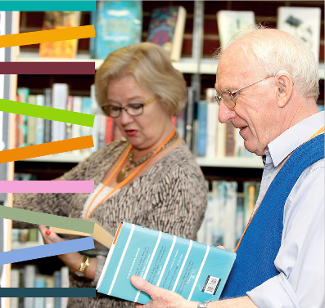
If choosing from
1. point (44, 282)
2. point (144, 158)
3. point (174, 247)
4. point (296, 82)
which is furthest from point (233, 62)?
point (44, 282)

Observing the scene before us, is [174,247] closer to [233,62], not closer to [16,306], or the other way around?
[233,62]

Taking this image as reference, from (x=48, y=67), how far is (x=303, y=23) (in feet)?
6.00

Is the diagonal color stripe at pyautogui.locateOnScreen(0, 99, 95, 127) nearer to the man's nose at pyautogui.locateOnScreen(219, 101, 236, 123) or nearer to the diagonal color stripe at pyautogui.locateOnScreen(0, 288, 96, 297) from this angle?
the diagonal color stripe at pyautogui.locateOnScreen(0, 288, 96, 297)

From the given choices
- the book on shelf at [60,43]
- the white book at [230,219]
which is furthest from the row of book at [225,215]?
the book on shelf at [60,43]

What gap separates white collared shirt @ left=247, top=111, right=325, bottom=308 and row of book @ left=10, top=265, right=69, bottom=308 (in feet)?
5.28

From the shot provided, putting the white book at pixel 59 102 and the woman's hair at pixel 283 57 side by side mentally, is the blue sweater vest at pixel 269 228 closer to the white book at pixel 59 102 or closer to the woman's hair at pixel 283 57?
the woman's hair at pixel 283 57

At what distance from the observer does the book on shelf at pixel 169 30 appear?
210cm

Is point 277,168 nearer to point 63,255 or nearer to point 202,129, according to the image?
point 63,255

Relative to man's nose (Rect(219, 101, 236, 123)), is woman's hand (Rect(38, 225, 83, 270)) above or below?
below

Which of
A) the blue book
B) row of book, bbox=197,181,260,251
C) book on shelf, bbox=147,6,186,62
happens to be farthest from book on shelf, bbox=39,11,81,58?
row of book, bbox=197,181,260,251

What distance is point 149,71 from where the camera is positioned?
1543mm

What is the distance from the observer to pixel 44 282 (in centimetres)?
219

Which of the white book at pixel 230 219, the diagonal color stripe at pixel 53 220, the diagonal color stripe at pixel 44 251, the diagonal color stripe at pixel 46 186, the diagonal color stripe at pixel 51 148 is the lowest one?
the white book at pixel 230 219

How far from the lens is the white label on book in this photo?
2.96 feet
